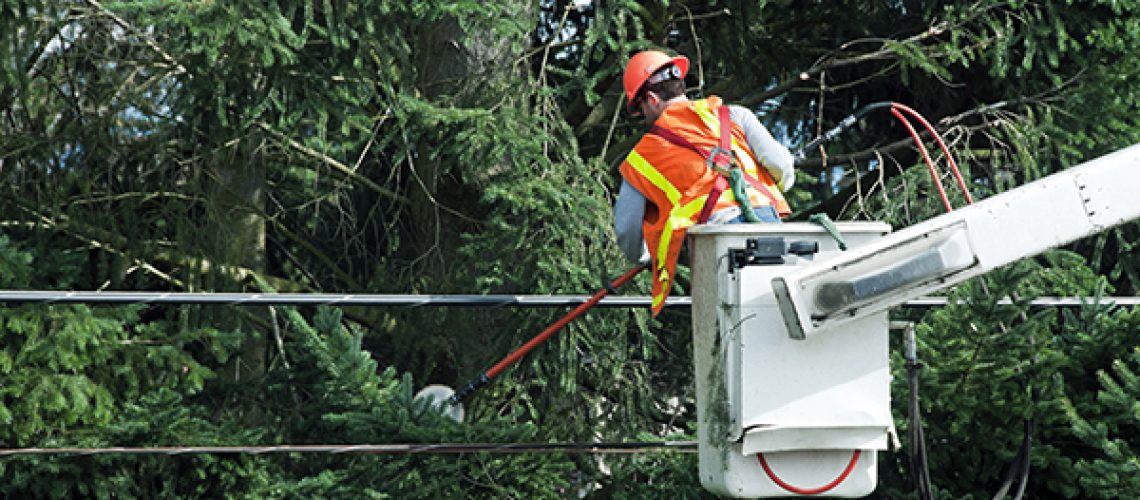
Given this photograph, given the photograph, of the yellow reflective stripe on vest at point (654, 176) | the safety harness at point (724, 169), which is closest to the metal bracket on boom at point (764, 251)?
the safety harness at point (724, 169)

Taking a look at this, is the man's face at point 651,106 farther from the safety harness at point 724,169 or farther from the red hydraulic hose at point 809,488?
the red hydraulic hose at point 809,488

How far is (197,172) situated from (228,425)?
2.40m

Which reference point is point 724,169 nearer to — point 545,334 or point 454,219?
point 545,334

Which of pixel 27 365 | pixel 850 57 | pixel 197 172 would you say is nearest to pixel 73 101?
pixel 197 172

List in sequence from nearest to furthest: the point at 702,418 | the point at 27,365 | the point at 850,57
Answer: the point at 702,418
the point at 27,365
the point at 850,57

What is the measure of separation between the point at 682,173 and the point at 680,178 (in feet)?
0.06

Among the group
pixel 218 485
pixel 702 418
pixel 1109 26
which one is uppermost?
pixel 1109 26

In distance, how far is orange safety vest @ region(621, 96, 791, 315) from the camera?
4.93 meters

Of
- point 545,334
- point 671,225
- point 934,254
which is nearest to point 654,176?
point 671,225

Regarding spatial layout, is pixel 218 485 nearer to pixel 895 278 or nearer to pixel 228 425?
pixel 228 425

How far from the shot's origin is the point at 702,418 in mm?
4531

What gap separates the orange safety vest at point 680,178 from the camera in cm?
493

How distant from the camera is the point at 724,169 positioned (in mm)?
4906

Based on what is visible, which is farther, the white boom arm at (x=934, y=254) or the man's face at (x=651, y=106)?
the man's face at (x=651, y=106)
